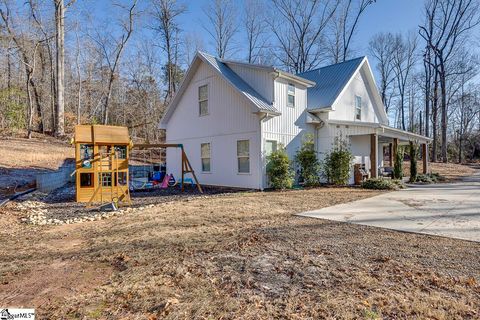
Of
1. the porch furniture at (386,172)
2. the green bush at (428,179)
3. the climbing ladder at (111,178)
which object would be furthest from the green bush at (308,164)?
the climbing ladder at (111,178)

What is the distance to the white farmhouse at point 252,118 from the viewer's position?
12.3m

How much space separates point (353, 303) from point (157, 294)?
2.04m

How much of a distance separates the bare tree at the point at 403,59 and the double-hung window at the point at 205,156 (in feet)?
107

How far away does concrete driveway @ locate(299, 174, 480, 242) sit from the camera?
18.5 ft

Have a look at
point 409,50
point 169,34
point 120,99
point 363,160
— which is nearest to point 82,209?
point 363,160

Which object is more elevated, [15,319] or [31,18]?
[31,18]

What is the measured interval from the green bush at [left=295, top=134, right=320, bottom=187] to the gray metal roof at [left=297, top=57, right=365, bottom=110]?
2.88 m

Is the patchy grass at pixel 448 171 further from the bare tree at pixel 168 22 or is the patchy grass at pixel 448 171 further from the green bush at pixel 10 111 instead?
the green bush at pixel 10 111

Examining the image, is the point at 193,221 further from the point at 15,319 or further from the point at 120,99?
the point at 120,99

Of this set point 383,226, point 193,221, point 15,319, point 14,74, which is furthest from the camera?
point 14,74

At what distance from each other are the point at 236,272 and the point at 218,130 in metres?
10.2

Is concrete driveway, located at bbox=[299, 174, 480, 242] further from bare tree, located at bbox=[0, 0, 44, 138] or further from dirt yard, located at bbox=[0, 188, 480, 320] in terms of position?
bare tree, located at bbox=[0, 0, 44, 138]

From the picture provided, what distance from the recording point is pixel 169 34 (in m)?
28.0

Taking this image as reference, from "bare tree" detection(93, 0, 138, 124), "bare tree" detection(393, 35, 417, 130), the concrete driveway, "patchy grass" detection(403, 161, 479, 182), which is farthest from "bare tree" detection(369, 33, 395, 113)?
the concrete driveway
